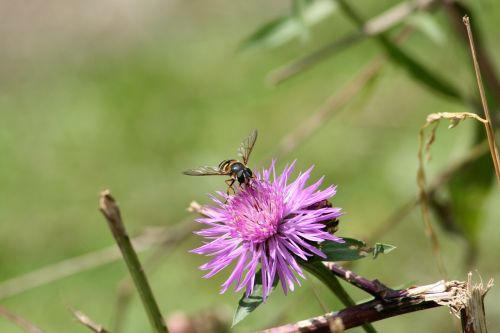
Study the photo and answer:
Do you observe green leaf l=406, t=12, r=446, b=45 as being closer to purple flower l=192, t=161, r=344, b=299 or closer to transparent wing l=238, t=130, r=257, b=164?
transparent wing l=238, t=130, r=257, b=164

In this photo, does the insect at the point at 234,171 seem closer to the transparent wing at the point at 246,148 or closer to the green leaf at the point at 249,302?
the transparent wing at the point at 246,148

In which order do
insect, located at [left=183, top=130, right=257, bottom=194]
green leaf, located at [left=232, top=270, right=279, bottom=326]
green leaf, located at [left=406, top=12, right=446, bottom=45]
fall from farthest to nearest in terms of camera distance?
1. green leaf, located at [left=406, top=12, right=446, bottom=45]
2. insect, located at [left=183, top=130, right=257, bottom=194]
3. green leaf, located at [left=232, top=270, right=279, bottom=326]

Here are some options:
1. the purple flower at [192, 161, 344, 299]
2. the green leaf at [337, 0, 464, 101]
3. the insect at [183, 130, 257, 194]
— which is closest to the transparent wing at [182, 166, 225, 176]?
the insect at [183, 130, 257, 194]

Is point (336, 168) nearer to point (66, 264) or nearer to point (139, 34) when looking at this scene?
point (66, 264)

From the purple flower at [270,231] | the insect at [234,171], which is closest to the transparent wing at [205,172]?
the insect at [234,171]

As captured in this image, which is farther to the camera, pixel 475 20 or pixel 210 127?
pixel 210 127

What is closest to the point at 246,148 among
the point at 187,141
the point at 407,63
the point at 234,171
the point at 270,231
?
the point at 234,171

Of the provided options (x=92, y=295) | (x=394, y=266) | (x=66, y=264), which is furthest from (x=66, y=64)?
(x=66, y=264)

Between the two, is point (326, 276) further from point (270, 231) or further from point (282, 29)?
point (282, 29)
